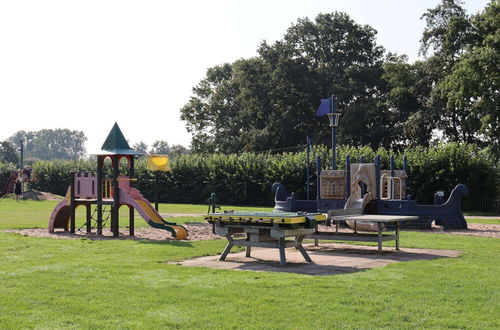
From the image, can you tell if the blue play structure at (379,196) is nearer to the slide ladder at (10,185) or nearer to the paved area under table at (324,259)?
the paved area under table at (324,259)

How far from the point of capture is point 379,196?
22.1m

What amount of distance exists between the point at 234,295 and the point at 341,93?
164ft

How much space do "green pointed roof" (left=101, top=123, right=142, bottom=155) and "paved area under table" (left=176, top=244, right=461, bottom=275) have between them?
22.8 ft

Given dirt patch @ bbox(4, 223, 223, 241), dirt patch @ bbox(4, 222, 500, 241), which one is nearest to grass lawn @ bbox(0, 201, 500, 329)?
dirt patch @ bbox(4, 223, 223, 241)

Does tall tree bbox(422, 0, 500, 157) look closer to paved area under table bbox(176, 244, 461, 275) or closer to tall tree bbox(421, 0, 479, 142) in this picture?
tall tree bbox(421, 0, 479, 142)

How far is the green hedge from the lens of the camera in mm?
33188

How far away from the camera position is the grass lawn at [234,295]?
6.85 meters

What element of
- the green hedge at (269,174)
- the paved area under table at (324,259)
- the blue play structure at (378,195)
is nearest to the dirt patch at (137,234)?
the paved area under table at (324,259)

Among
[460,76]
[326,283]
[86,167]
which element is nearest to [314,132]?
[86,167]

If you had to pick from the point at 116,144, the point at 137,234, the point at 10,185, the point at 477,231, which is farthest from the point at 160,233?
the point at 10,185

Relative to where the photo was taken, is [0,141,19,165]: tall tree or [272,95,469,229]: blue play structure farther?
[0,141,19,165]: tall tree

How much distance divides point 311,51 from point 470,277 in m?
53.7

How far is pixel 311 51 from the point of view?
6178cm

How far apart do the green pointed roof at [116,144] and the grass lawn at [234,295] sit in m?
7.36
